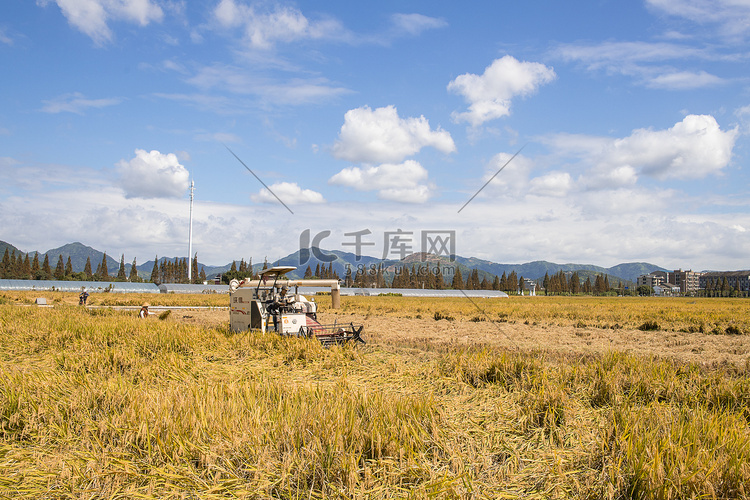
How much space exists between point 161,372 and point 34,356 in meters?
4.40

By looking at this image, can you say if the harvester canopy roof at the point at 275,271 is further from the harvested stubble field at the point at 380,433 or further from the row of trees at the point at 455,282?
the row of trees at the point at 455,282

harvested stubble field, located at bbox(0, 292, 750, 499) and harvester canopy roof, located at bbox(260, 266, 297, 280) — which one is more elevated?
harvester canopy roof, located at bbox(260, 266, 297, 280)

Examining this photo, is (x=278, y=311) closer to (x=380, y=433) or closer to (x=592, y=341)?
(x=380, y=433)

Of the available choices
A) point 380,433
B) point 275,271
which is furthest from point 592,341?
point 380,433

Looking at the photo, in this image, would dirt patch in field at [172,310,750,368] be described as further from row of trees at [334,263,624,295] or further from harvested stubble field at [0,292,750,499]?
row of trees at [334,263,624,295]

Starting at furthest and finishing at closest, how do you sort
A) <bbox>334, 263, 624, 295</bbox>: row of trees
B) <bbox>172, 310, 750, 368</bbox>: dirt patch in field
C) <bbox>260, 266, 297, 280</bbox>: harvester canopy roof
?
<bbox>334, 263, 624, 295</bbox>: row of trees < <bbox>172, 310, 750, 368</bbox>: dirt patch in field < <bbox>260, 266, 297, 280</bbox>: harvester canopy roof

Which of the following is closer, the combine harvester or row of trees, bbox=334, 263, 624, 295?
the combine harvester

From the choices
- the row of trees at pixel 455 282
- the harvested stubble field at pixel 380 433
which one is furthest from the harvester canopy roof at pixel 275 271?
the row of trees at pixel 455 282

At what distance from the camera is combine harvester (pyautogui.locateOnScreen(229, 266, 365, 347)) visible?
44.5 feet

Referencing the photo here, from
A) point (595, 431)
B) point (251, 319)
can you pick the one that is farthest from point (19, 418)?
point (251, 319)

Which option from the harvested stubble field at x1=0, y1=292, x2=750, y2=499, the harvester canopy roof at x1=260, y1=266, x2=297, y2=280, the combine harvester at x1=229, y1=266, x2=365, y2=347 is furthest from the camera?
the combine harvester at x1=229, y1=266, x2=365, y2=347

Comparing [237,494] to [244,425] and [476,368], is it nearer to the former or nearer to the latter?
[244,425]

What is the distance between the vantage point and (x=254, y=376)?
7.65 meters

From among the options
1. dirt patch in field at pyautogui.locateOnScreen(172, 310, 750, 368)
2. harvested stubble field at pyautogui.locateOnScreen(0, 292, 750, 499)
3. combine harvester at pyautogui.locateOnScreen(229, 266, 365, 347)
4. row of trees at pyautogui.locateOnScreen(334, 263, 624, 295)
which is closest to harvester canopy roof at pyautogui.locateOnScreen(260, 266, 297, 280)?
combine harvester at pyautogui.locateOnScreen(229, 266, 365, 347)
